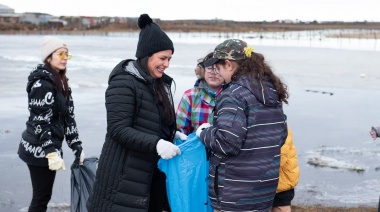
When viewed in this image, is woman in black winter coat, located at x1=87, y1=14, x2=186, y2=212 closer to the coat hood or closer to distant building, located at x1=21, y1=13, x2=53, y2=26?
the coat hood

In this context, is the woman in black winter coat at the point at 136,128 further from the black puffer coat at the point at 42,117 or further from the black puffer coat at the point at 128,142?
the black puffer coat at the point at 42,117

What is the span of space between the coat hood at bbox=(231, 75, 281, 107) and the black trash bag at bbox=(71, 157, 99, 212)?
1.46 meters

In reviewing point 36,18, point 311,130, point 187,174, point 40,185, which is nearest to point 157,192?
point 187,174

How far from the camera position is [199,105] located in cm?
408

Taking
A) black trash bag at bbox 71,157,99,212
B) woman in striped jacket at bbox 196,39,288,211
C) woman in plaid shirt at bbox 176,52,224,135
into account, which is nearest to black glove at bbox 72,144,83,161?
black trash bag at bbox 71,157,99,212

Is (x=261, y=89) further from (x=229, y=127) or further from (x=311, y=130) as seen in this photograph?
(x=311, y=130)

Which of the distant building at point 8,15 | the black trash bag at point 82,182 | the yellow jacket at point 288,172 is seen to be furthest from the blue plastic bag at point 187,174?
the distant building at point 8,15

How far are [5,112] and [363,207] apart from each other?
25.9 feet

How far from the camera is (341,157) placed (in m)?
8.46

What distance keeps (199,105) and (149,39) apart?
973mm

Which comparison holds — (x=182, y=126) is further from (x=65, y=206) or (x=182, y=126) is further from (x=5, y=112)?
(x=5, y=112)

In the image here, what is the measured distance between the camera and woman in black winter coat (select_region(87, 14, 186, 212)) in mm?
3070

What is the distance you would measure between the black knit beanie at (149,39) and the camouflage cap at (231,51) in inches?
12.9

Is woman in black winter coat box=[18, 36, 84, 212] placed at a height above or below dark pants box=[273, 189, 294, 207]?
above
